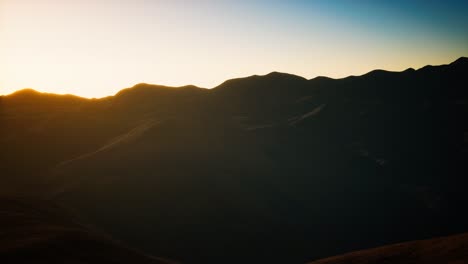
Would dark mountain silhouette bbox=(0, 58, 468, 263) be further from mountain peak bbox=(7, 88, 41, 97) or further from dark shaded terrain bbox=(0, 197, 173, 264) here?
dark shaded terrain bbox=(0, 197, 173, 264)

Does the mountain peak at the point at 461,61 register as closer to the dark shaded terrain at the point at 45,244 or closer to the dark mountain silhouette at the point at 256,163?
the dark mountain silhouette at the point at 256,163

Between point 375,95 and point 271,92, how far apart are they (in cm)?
4064

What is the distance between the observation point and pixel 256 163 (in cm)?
8300

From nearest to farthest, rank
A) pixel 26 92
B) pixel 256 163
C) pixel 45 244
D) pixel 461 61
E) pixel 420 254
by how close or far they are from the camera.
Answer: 1. pixel 45 244
2. pixel 420 254
3. pixel 256 163
4. pixel 26 92
5. pixel 461 61

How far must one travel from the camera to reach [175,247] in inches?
1953

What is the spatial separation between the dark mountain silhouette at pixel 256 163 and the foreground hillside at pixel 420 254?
25222mm

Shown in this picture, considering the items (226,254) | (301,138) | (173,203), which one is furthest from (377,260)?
(301,138)

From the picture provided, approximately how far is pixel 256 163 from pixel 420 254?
58.2 m

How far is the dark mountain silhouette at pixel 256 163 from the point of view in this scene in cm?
5597

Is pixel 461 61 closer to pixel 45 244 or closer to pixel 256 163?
pixel 256 163

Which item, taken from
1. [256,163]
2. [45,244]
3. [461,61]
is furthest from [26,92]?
[461,61]

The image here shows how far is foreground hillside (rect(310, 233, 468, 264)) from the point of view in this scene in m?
23.1

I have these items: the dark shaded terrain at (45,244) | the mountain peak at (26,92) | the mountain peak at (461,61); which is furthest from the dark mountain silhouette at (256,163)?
the dark shaded terrain at (45,244)

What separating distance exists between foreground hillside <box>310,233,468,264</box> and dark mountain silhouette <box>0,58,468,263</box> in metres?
25.2
